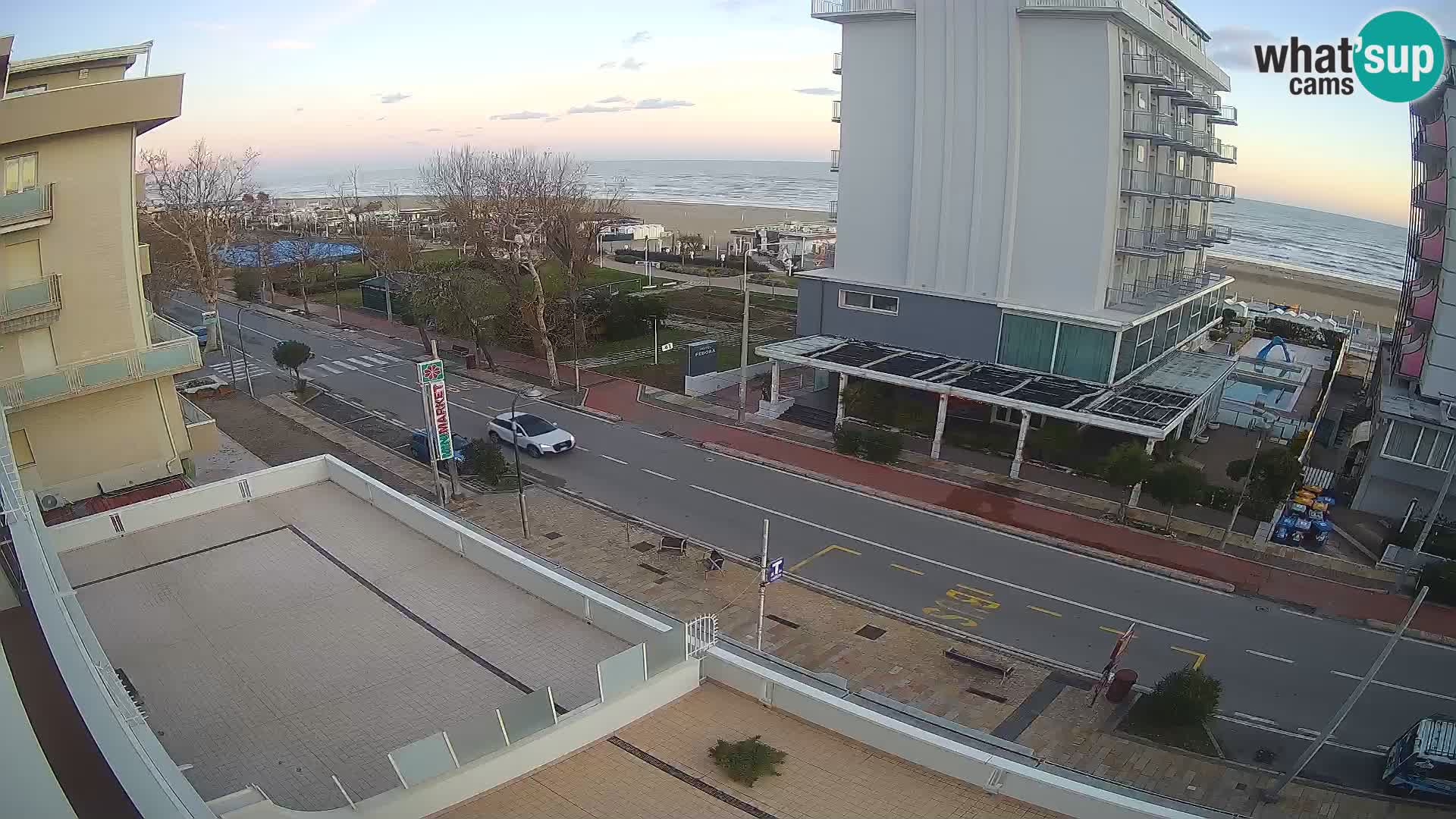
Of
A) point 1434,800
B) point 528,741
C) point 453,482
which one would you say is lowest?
point 1434,800

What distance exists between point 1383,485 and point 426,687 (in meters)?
28.4

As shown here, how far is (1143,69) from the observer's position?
27297 millimetres

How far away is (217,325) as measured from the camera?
130 ft

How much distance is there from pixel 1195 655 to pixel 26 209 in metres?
28.8

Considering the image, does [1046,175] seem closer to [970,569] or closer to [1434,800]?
[970,569]

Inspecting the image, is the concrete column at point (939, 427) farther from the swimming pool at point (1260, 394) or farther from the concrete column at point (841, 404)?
the swimming pool at point (1260, 394)

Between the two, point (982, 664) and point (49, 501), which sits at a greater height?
point (49, 501)

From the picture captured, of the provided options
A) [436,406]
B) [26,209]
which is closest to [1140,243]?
[436,406]

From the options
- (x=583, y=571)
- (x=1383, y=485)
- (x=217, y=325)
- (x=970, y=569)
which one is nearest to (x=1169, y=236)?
(x=1383, y=485)

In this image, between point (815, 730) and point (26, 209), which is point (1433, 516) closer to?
point (815, 730)

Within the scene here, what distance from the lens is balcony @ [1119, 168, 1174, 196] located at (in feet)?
91.2

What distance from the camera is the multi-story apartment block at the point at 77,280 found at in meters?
18.5

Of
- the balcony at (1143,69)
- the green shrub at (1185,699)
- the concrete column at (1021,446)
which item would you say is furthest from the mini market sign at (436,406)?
the balcony at (1143,69)

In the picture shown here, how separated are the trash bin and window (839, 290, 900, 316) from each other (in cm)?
1788
